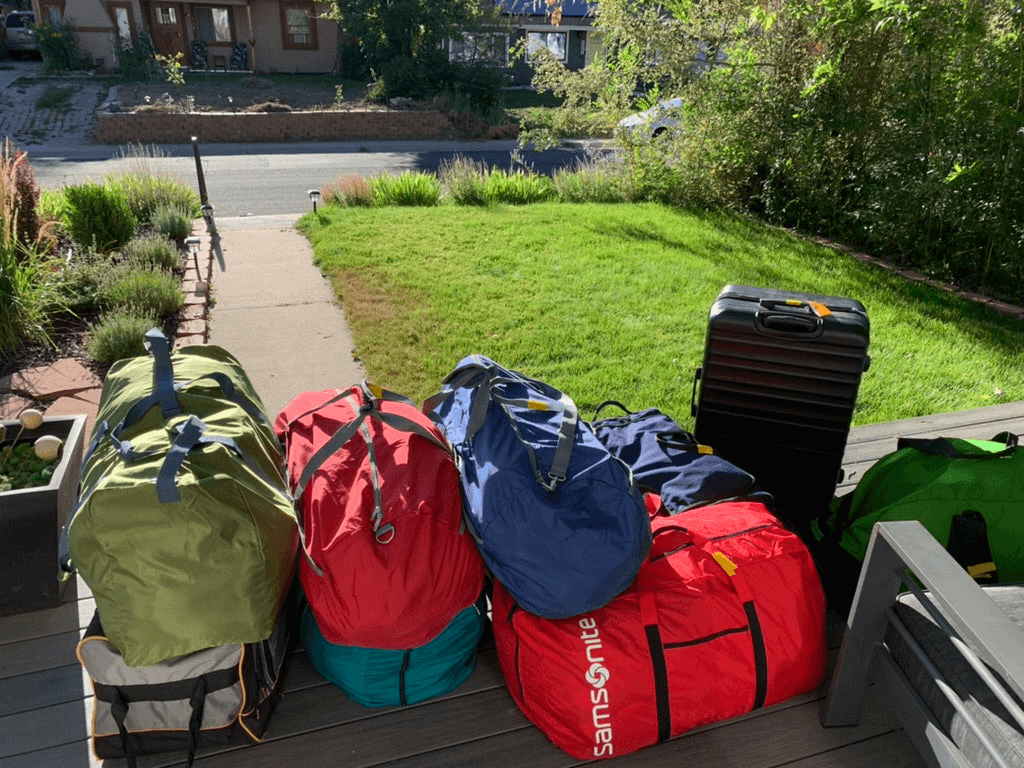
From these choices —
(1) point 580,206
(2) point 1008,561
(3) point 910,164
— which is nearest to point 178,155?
(1) point 580,206

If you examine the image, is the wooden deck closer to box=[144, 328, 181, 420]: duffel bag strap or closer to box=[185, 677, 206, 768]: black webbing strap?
box=[185, 677, 206, 768]: black webbing strap

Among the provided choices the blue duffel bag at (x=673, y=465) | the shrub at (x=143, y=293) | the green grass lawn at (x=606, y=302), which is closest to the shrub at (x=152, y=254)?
the shrub at (x=143, y=293)

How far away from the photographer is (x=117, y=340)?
160 inches

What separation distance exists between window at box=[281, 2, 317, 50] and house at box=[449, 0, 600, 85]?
550 centimetres

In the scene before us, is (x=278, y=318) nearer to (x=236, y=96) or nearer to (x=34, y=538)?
(x=34, y=538)

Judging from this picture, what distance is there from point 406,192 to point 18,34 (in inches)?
877

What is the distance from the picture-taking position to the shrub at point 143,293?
4621mm

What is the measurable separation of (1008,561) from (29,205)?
229 inches

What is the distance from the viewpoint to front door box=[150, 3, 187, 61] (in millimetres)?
22594

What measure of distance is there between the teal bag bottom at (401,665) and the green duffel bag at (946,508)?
3.90ft

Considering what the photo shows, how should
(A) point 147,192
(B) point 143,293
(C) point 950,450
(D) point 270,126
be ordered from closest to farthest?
(C) point 950,450, (B) point 143,293, (A) point 147,192, (D) point 270,126

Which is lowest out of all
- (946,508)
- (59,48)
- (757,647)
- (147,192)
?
(757,647)

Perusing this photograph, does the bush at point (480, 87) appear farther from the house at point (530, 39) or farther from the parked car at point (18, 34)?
the parked car at point (18, 34)

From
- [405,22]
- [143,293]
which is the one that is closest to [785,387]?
[143,293]
